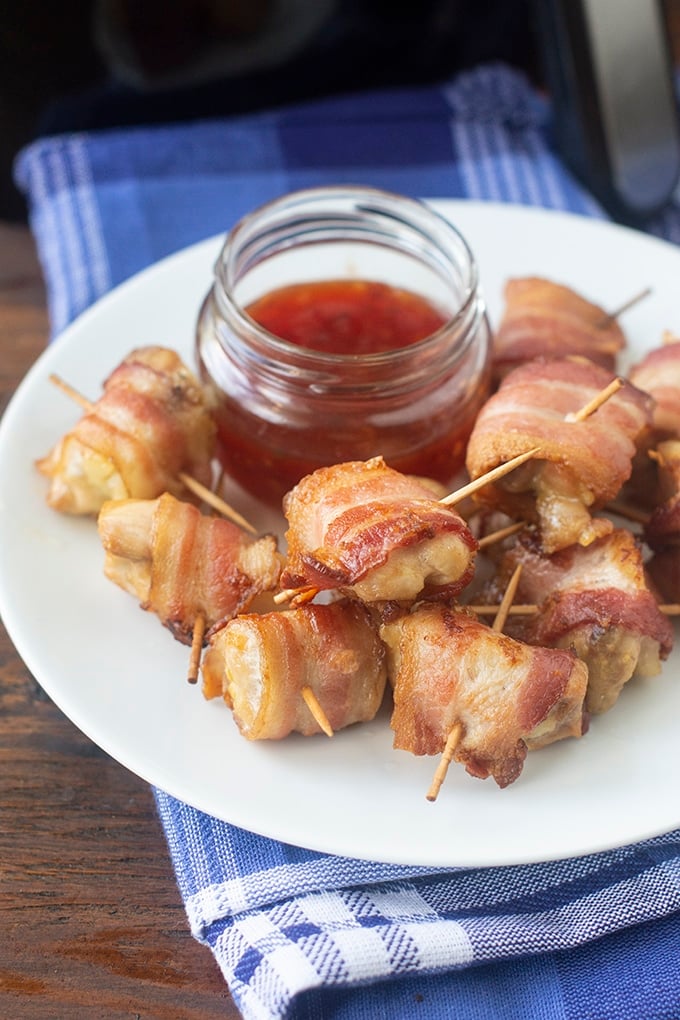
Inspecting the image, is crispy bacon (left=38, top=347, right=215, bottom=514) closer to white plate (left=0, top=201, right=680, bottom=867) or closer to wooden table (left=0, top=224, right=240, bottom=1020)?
white plate (left=0, top=201, right=680, bottom=867)

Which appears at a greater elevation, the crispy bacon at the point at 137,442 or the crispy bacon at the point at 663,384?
the crispy bacon at the point at 137,442

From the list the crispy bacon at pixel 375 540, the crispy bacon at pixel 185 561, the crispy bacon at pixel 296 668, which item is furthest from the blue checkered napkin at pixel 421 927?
the crispy bacon at pixel 375 540

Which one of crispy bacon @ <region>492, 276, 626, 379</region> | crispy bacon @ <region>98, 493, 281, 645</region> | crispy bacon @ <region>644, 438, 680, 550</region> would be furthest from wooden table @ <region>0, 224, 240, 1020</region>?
crispy bacon @ <region>492, 276, 626, 379</region>

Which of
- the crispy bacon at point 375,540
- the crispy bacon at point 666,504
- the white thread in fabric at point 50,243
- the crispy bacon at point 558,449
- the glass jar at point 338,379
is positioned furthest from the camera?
the white thread in fabric at point 50,243

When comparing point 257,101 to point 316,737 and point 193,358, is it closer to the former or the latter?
point 193,358

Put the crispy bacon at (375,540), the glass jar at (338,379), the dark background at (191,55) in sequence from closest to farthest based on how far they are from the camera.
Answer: the crispy bacon at (375,540) < the glass jar at (338,379) < the dark background at (191,55)

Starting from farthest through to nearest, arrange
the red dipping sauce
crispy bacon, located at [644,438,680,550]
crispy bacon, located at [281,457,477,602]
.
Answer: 1. the red dipping sauce
2. crispy bacon, located at [644,438,680,550]
3. crispy bacon, located at [281,457,477,602]

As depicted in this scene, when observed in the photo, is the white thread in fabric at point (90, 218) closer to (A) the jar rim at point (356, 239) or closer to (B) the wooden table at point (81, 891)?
(A) the jar rim at point (356, 239)
